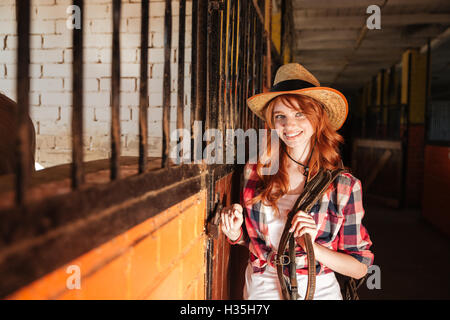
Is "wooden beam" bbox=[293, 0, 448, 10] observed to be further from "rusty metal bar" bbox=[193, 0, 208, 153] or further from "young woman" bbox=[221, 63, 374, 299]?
"rusty metal bar" bbox=[193, 0, 208, 153]

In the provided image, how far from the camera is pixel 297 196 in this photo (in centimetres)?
158

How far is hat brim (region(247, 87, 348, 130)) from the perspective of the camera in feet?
5.02

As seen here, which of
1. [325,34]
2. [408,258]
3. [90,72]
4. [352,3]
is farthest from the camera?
[325,34]

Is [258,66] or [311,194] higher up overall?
[258,66]

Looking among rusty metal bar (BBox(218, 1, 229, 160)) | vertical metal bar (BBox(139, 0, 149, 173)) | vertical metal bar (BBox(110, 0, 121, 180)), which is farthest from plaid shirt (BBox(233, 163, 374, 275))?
vertical metal bar (BBox(110, 0, 121, 180))

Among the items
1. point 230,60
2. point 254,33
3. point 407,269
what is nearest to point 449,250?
point 407,269

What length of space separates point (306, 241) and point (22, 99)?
1.08 m

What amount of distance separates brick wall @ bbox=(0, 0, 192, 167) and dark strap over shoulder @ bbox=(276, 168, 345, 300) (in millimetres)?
1200

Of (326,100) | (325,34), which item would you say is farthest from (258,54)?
(325,34)

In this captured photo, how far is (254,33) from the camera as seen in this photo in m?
2.15

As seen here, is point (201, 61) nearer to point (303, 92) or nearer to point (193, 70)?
point (193, 70)
